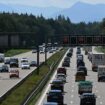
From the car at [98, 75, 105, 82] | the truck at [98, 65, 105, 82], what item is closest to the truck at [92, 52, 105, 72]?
the truck at [98, 65, 105, 82]

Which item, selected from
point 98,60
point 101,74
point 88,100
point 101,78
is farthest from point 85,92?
point 98,60

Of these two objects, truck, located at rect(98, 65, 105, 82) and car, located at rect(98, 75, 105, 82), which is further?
truck, located at rect(98, 65, 105, 82)

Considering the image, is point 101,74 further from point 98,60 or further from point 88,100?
point 88,100

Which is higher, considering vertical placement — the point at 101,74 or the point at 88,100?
the point at 101,74

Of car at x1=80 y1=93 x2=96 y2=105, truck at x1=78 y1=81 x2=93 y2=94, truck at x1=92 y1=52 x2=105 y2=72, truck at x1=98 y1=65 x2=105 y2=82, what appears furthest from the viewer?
truck at x1=92 y1=52 x2=105 y2=72

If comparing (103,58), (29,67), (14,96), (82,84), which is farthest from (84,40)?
(14,96)

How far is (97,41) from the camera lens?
85375 mm

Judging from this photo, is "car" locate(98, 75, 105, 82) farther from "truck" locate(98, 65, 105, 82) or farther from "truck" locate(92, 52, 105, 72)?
"truck" locate(92, 52, 105, 72)

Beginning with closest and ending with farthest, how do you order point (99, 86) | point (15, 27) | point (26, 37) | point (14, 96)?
point (14, 96) → point (99, 86) → point (26, 37) → point (15, 27)

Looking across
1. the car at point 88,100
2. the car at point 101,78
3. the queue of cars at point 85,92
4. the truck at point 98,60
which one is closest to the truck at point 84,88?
the queue of cars at point 85,92

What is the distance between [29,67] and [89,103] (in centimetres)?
5644

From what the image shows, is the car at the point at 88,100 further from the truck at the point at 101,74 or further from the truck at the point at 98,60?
the truck at the point at 98,60

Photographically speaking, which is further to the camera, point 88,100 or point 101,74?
point 101,74

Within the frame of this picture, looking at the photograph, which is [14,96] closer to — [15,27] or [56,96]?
[56,96]
